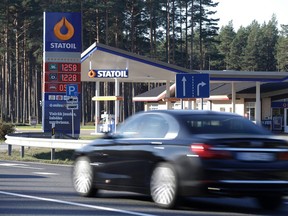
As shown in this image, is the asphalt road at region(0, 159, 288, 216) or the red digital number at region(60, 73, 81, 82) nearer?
the asphalt road at region(0, 159, 288, 216)

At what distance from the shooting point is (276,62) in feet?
438

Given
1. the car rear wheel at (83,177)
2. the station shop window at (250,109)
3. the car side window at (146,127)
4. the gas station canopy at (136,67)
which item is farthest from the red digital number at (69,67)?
the station shop window at (250,109)

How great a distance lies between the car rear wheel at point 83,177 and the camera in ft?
43.9

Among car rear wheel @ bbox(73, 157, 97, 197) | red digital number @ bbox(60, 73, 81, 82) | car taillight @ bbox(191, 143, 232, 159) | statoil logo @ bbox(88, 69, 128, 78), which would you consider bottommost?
car rear wheel @ bbox(73, 157, 97, 197)

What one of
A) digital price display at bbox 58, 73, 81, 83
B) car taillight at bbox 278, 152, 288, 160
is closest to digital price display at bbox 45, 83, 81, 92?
digital price display at bbox 58, 73, 81, 83

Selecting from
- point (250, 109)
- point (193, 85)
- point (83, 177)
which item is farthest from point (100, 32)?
point (83, 177)

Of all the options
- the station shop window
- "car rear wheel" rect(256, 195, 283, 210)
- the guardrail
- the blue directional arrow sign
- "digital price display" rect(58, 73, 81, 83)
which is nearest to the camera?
"car rear wheel" rect(256, 195, 283, 210)

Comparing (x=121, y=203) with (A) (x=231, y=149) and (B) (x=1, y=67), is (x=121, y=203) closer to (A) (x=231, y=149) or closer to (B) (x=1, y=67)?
(A) (x=231, y=149)

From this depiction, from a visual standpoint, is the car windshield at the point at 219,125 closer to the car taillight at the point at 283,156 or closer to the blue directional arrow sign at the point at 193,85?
the car taillight at the point at 283,156

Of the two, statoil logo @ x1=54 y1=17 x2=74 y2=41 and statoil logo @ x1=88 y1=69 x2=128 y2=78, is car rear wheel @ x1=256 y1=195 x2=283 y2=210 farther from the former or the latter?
statoil logo @ x1=88 y1=69 x2=128 y2=78

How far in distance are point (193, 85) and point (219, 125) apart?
1256 centimetres

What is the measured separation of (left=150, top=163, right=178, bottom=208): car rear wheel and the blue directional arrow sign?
41.0 ft

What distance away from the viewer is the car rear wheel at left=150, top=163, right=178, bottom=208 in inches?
446

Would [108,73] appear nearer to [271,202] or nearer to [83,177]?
[83,177]
